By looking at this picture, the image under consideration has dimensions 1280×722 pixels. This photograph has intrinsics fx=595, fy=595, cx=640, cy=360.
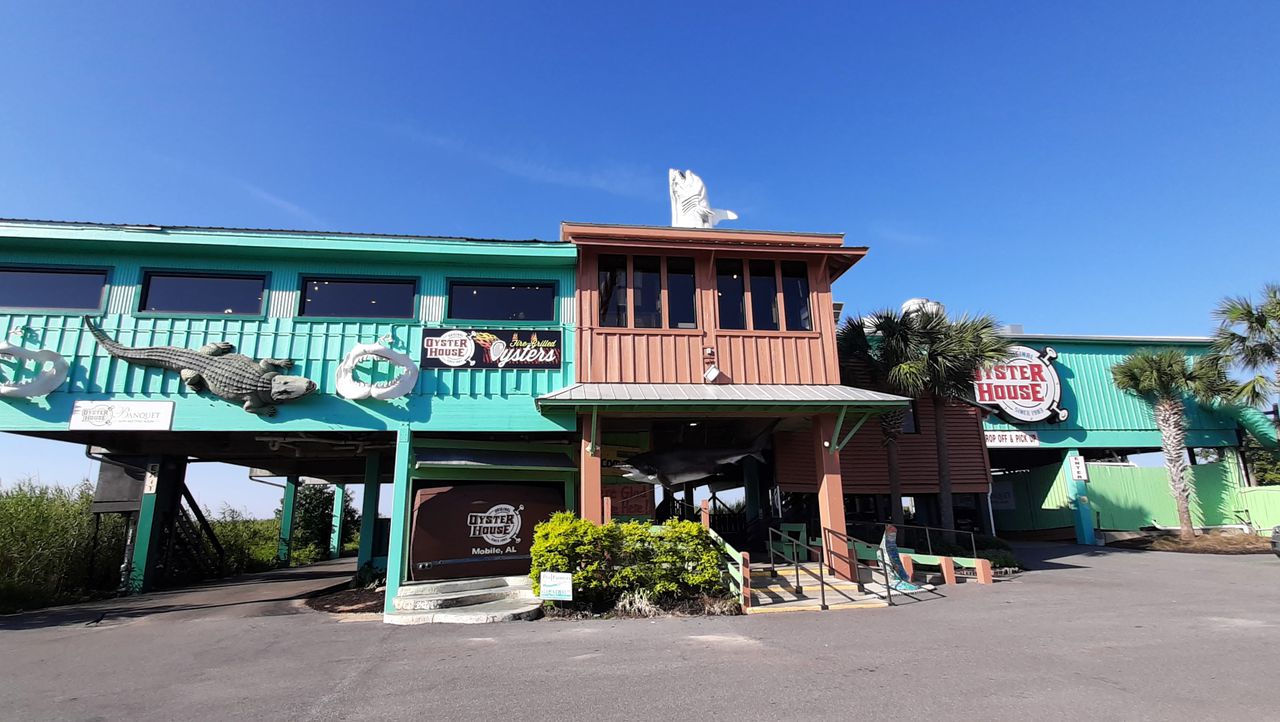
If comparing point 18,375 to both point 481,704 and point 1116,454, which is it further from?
point 1116,454

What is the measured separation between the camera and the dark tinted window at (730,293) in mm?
12961

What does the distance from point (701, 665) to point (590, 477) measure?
5517 millimetres

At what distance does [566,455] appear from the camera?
13062 millimetres

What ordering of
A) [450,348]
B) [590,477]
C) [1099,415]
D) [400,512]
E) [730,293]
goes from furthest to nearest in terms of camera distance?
[1099,415] → [730,293] → [450,348] → [400,512] → [590,477]

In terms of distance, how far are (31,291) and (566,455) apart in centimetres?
1120

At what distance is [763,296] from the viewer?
1326cm

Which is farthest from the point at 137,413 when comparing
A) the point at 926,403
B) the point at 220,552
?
the point at 926,403

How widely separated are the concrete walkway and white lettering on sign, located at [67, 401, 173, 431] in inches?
135

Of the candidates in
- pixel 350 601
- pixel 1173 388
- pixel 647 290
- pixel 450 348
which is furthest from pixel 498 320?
pixel 1173 388

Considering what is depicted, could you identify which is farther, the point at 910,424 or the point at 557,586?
the point at 910,424

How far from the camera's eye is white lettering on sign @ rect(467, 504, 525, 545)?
12258 mm

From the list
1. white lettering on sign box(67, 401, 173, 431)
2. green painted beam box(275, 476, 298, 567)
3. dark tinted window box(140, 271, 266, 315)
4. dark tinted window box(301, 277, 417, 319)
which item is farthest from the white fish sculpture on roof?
green painted beam box(275, 476, 298, 567)

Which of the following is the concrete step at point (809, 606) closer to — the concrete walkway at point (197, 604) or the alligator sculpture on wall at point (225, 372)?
the concrete walkway at point (197, 604)

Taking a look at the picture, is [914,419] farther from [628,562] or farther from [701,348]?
[628,562]
